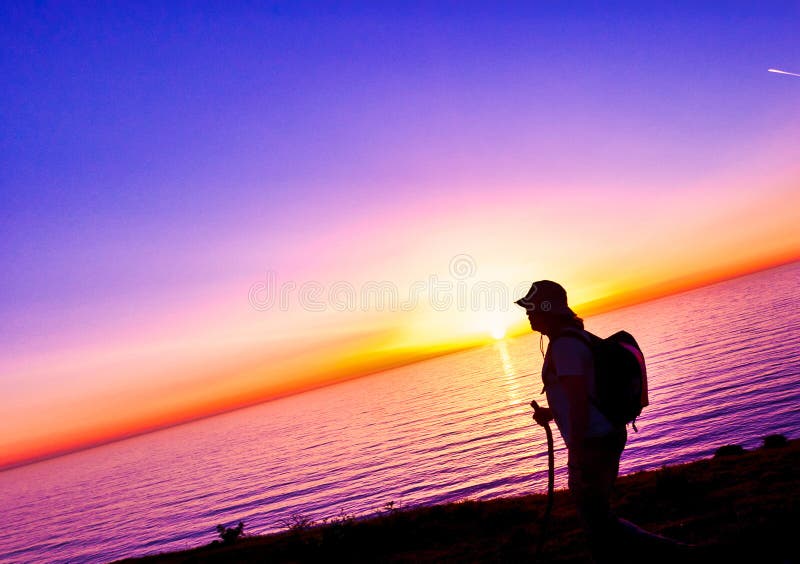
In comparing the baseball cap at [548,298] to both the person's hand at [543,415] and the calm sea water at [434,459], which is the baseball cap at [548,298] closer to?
the person's hand at [543,415]

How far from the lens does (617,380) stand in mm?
4434

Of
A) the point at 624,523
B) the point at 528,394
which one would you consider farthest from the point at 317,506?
the point at 528,394

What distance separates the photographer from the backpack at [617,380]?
14.5 ft

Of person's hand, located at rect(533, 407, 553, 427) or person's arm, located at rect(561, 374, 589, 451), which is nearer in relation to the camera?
person's arm, located at rect(561, 374, 589, 451)

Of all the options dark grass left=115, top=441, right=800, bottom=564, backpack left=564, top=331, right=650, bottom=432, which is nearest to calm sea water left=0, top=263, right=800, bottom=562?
dark grass left=115, top=441, right=800, bottom=564

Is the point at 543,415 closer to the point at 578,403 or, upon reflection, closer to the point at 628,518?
the point at 578,403

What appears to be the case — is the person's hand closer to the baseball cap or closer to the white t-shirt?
the white t-shirt

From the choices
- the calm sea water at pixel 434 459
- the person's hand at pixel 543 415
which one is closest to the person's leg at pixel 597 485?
the person's hand at pixel 543 415

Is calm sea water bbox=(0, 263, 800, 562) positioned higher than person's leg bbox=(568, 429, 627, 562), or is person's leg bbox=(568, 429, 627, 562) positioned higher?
person's leg bbox=(568, 429, 627, 562)

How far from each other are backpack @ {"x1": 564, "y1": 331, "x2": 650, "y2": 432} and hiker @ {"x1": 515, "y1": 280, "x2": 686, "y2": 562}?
5 centimetres

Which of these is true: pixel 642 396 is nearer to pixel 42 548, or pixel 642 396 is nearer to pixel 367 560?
pixel 367 560

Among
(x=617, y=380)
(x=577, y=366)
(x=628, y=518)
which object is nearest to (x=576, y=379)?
(x=577, y=366)

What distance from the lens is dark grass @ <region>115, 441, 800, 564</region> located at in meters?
5.91

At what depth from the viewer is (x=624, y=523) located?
467 cm
